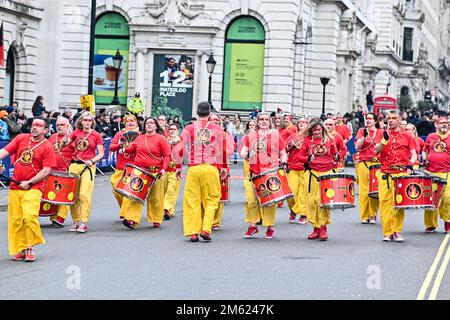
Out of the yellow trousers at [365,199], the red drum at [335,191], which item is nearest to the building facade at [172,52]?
the yellow trousers at [365,199]

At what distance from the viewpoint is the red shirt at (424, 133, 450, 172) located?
17594 mm

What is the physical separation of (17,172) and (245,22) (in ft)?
108

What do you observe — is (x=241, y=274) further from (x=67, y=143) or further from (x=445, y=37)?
(x=445, y=37)

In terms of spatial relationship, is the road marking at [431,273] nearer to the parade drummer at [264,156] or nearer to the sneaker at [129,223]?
the parade drummer at [264,156]

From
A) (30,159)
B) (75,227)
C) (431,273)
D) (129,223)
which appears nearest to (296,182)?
(129,223)

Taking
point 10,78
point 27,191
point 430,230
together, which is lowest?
point 430,230

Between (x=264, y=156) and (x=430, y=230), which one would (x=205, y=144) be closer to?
(x=264, y=156)

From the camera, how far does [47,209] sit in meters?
16.8

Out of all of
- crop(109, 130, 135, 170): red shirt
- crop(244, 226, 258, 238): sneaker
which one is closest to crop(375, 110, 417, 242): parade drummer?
crop(244, 226, 258, 238): sneaker

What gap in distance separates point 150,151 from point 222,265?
4.55 meters

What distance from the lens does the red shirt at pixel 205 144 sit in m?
15.3

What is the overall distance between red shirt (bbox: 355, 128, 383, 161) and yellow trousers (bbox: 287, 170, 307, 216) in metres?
1.23

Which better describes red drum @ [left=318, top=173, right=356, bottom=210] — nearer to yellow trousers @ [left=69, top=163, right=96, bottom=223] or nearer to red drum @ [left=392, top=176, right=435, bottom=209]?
red drum @ [left=392, top=176, right=435, bottom=209]

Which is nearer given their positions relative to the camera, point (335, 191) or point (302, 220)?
point (335, 191)
